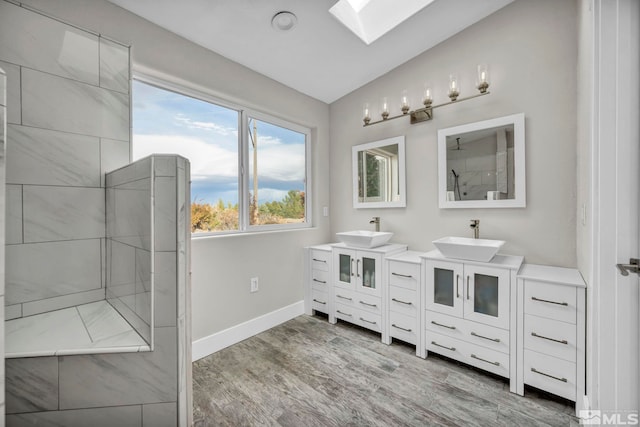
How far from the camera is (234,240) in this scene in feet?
7.63

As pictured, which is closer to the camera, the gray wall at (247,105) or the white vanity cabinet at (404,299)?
the gray wall at (247,105)

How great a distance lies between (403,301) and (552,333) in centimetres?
91

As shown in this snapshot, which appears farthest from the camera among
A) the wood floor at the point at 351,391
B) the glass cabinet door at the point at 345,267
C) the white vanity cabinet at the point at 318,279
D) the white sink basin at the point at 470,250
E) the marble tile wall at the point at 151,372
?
the white vanity cabinet at the point at 318,279

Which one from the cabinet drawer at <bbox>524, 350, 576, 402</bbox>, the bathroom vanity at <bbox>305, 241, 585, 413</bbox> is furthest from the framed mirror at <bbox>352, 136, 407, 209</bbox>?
the cabinet drawer at <bbox>524, 350, 576, 402</bbox>

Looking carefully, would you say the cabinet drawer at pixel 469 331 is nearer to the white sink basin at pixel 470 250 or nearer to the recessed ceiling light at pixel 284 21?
the white sink basin at pixel 470 250

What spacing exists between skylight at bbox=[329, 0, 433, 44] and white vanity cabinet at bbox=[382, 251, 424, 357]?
1831 mm

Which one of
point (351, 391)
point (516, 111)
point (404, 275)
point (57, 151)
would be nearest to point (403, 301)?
point (404, 275)

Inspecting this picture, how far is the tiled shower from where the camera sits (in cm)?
111

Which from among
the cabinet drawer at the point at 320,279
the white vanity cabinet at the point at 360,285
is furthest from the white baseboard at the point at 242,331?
the white vanity cabinet at the point at 360,285

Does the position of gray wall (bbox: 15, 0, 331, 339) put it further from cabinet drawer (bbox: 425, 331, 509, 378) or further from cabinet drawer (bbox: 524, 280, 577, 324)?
cabinet drawer (bbox: 524, 280, 577, 324)

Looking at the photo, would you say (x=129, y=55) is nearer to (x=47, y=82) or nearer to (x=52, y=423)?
(x=47, y=82)

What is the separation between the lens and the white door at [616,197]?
110cm

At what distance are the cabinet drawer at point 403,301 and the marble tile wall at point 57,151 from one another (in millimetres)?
1968

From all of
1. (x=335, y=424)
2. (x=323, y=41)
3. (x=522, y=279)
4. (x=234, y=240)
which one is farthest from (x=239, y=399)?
(x=323, y=41)
